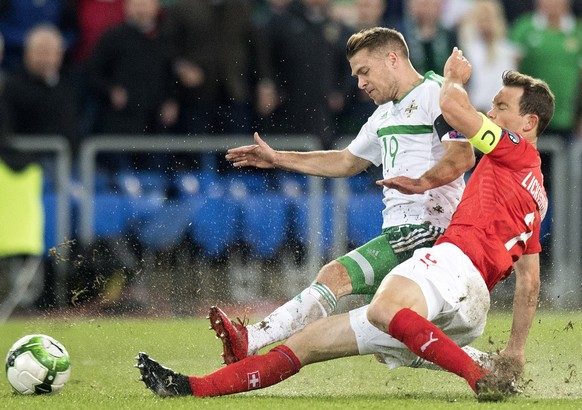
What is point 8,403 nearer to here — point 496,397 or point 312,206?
point 496,397

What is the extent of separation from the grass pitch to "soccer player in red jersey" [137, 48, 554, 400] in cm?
17

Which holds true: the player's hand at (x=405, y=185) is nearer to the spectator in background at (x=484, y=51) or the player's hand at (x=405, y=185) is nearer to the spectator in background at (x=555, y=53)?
the spectator in background at (x=484, y=51)

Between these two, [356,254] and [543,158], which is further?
[543,158]

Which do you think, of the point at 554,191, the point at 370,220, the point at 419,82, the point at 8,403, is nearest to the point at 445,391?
the point at 419,82

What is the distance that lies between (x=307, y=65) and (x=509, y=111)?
6.81 metres

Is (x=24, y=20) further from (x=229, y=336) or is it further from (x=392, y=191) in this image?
(x=229, y=336)

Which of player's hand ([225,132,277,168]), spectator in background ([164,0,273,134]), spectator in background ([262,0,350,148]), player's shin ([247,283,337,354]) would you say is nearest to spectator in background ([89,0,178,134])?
spectator in background ([164,0,273,134])

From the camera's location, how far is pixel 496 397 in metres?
7.02

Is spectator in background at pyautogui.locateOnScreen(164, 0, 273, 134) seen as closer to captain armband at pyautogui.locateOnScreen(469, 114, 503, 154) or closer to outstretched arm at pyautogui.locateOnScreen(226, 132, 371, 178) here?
outstretched arm at pyautogui.locateOnScreen(226, 132, 371, 178)

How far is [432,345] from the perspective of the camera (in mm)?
6926

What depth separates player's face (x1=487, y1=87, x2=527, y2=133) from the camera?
Result: 7.68 m

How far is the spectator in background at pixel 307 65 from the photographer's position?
1426 centimetres

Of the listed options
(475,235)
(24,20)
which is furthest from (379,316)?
(24,20)

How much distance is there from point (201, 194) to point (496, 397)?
6.50 m
